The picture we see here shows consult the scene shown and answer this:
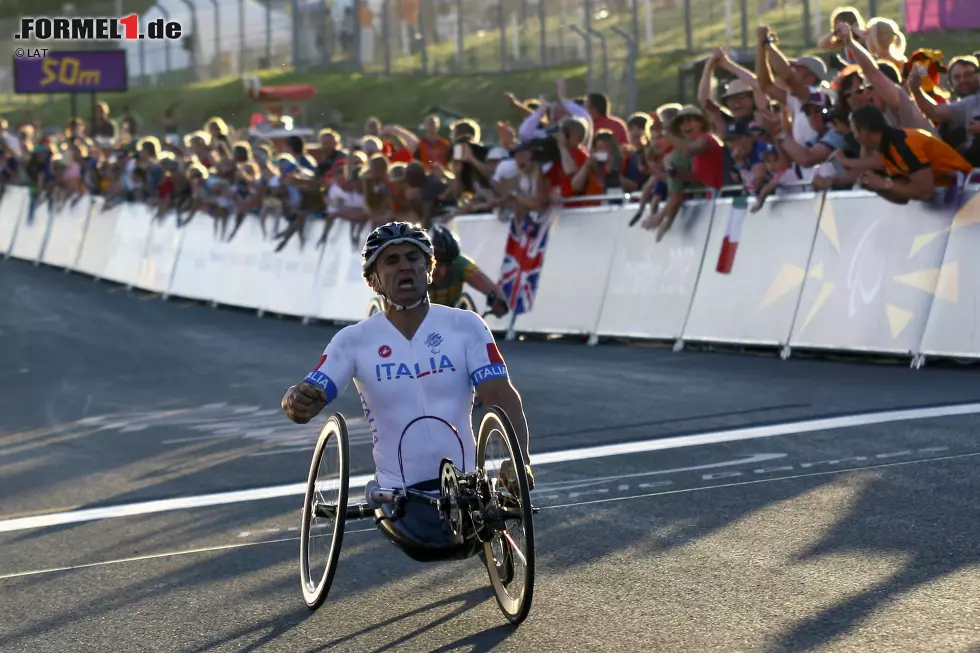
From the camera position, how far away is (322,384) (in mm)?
7004

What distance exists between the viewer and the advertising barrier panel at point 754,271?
52.4 ft

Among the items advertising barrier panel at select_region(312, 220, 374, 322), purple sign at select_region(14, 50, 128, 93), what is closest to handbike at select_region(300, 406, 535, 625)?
advertising barrier panel at select_region(312, 220, 374, 322)

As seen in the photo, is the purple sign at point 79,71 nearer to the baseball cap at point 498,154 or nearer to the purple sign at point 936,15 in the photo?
the purple sign at point 936,15

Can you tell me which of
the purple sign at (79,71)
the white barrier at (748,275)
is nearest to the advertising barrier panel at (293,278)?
the white barrier at (748,275)

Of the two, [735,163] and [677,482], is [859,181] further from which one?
[677,482]

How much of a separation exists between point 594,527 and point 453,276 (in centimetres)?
454

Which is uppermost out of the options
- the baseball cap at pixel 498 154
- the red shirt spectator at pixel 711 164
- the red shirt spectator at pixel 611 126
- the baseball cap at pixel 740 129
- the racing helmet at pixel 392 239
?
the racing helmet at pixel 392 239

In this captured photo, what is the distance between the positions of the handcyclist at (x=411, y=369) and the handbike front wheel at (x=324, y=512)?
0.14 meters

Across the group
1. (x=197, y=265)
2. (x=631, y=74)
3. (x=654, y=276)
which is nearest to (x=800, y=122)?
(x=654, y=276)

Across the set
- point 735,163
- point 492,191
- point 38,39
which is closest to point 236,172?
point 492,191

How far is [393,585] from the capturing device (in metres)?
7.59

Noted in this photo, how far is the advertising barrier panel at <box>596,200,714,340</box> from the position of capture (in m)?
17.4

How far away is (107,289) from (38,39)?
37.0m

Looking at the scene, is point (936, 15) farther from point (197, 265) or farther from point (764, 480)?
point (764, 480)
